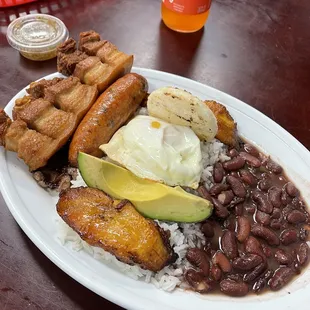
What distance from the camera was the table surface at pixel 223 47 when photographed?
297 centimetres

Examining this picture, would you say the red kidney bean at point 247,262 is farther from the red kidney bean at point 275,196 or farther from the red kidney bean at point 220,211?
the red kidney bean at point 275,196

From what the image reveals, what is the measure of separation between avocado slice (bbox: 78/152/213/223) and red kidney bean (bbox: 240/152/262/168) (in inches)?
21.2

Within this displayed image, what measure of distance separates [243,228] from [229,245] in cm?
12

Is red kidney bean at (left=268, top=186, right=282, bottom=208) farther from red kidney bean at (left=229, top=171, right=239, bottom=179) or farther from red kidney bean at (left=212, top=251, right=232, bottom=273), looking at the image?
red kidney bean at (left=212, top=251, right=232, bottom=273)

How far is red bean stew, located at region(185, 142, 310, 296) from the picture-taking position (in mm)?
1971

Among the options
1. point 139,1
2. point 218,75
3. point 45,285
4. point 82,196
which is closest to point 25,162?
point 82,196

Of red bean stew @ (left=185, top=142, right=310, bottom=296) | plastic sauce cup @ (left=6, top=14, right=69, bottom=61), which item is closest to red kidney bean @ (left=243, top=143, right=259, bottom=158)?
red bean stew @ (left=185, top=142, right=310, bottom=296)

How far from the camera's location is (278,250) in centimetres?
211

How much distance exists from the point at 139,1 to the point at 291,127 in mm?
1618

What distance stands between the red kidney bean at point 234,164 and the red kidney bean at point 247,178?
0.03 m

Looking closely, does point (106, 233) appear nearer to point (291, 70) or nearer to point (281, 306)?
point (281, 306)

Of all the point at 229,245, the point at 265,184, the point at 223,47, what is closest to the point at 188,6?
the point at 223,47

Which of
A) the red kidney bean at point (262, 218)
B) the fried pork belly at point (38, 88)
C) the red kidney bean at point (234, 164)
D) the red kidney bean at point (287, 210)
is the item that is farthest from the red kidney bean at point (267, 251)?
the fried pork belly at point (38, 88)

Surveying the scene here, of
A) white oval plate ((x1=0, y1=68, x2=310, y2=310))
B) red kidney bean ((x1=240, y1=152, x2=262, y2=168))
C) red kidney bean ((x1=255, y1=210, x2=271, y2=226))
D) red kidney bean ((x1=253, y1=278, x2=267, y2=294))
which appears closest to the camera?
white oval plate ((x1=0, y1=68, x2=310, y2=310))
